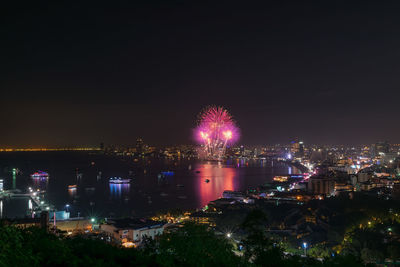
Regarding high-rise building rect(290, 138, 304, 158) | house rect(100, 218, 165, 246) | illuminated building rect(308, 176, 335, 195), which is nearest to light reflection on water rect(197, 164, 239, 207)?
illuminated building rect(308, 176, 335, 195)

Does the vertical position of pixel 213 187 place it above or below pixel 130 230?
below

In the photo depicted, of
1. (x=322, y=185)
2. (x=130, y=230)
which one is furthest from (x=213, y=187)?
(x=130, y=230)

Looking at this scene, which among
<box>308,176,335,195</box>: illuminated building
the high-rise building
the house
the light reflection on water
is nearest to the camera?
the house

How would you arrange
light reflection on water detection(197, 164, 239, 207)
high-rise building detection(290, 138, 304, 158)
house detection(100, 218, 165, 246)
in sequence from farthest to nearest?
1. high-rise building detection(290, 138, 304, 158)
2. light reflection on water detection(197, 164, 239, 207)
3. house detection(100, 218, 165, 246)

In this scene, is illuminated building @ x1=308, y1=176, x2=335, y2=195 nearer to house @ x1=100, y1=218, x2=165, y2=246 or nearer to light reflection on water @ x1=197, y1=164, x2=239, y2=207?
light reflection on water @ x1=197, y1=164, x2=239, y2=207

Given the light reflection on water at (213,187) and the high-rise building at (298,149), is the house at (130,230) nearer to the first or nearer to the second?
the light reflection on water at (213,187)

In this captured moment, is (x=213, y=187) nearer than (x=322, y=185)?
No

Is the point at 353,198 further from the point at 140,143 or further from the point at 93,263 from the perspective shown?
the point at 140,143

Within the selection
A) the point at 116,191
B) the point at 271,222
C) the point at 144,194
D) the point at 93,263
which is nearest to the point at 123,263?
the point at 93,263

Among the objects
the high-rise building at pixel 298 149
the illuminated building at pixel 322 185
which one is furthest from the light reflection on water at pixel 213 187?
the high-rise building at pixel 298 149

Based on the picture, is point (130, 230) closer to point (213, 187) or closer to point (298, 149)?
point (213, 187)

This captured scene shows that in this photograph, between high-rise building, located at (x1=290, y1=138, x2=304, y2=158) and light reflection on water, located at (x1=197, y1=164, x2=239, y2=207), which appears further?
high-rise building, located at (x1=290, y1=138, x2=304, y2=158)
